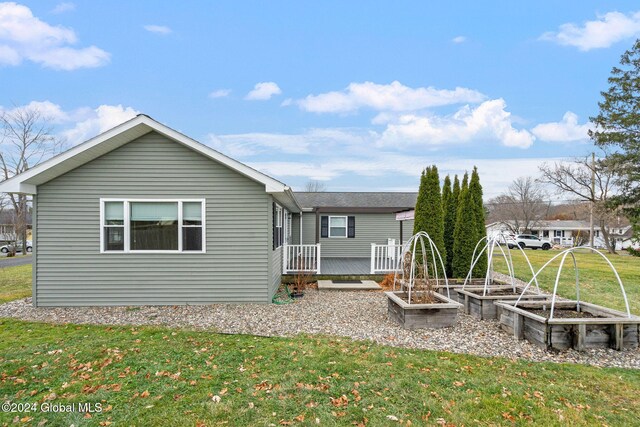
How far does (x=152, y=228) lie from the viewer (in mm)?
7758

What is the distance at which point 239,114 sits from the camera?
1706 centimetres

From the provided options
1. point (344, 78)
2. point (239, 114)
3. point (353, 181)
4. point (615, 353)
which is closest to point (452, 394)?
point (615, 353)

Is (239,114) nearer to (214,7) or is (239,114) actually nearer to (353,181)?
(214,7)

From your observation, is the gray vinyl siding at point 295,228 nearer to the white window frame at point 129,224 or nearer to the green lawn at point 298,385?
the white window frame at point 129,224

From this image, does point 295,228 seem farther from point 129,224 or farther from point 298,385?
point 298,385

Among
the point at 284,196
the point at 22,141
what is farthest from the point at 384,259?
the point at 22,141

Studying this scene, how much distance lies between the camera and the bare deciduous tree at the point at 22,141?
85.3ft

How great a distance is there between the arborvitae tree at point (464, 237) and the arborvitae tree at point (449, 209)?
18.9 inches

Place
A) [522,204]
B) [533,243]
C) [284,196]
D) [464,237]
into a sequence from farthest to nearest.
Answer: [522,204]
[533,243]
[464,237]
[284,196]

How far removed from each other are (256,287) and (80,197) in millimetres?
4543

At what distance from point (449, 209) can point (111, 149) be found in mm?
9965

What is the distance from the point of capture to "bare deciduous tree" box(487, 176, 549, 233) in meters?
46.2

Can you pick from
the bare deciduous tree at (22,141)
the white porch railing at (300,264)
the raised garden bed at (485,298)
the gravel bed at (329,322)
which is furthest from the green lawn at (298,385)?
the bare deciduous tree at (22,141)

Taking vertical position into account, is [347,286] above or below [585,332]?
below
